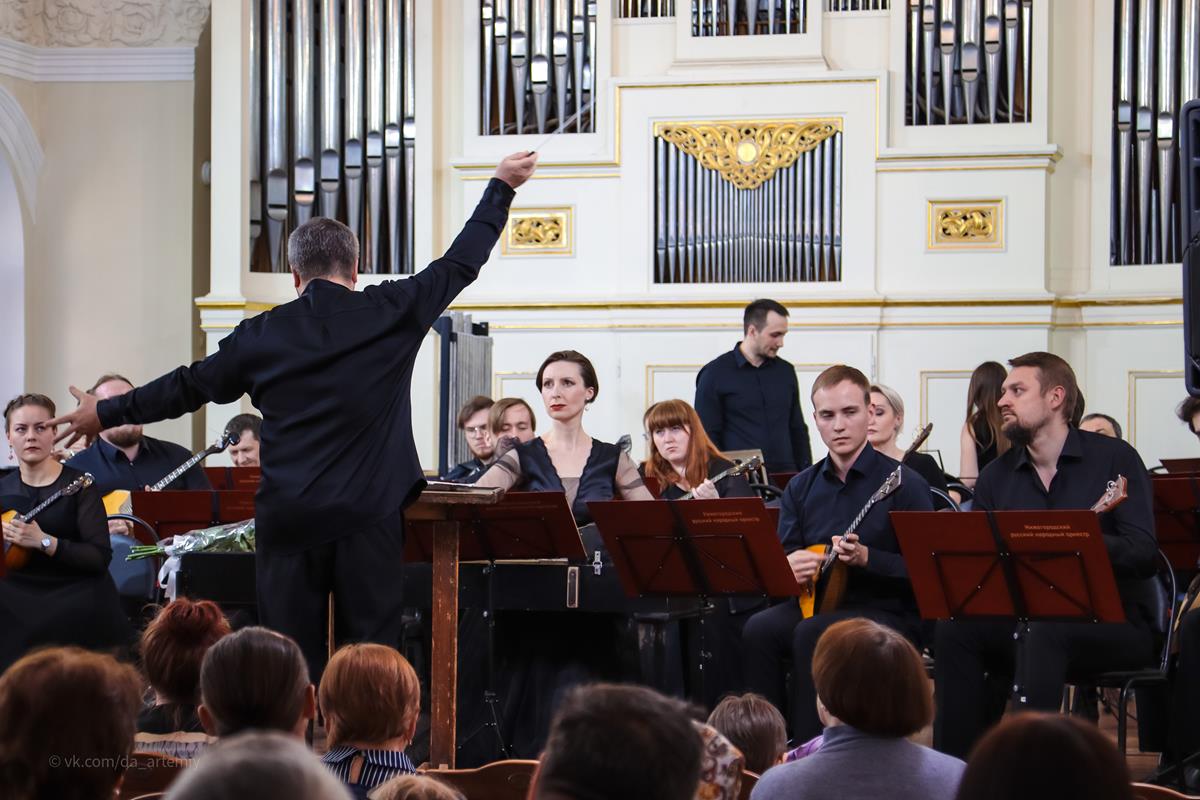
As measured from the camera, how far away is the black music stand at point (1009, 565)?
4.34m

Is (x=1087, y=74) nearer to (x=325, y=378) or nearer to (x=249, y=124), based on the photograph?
(x=249, y=124)

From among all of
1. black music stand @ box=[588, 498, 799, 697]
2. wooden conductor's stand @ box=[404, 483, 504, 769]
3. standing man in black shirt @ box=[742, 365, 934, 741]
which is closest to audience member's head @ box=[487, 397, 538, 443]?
standing man in black shirt @ box=[742, 365, 934, 741]

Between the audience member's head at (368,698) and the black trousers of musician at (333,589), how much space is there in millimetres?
825

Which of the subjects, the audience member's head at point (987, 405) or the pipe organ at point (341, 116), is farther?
the pipe organ at point (341, 116)

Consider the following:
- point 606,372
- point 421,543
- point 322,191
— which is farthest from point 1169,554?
point 322,191

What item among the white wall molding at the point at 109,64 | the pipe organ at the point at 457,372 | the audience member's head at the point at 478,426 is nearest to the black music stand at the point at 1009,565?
the audience member's head at the point at 478,426

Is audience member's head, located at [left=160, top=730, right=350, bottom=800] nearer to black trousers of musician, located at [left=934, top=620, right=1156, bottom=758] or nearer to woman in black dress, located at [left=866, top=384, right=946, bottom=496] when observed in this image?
black trousers of musician, located at [left=934, top=620, right=1156, bottom=758]

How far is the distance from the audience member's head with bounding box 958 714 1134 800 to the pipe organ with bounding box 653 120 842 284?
8.25 meters

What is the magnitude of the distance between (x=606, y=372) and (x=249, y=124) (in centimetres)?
282

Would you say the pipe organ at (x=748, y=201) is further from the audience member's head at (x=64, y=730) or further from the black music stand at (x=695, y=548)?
the audience member's head at (x=64, y=730)

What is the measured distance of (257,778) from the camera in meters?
1.29

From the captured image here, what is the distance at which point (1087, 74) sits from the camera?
9.65m

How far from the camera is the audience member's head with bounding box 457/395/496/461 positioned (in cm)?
764

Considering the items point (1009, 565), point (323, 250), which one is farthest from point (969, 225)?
point (323, 250)
